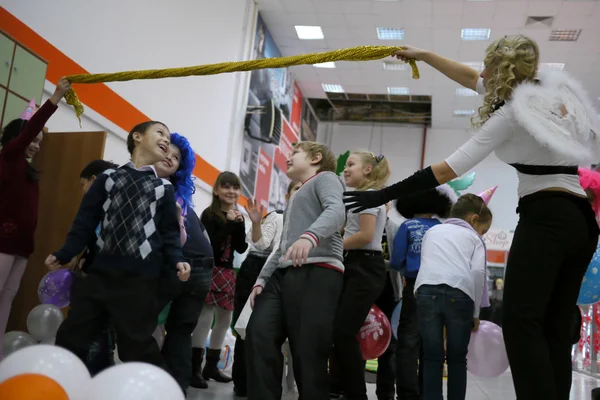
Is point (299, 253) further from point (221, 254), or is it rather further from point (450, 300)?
point (221, 254)

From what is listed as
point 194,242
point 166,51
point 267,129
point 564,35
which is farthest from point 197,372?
point 564,35

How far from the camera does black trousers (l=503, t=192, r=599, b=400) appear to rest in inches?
66.8

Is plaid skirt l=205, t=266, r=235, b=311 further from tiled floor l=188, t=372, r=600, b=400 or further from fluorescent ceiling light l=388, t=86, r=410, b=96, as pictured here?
fluorescent ceiling light l=388, t=86, r=410, b=96

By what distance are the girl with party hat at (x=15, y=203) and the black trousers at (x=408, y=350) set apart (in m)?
2.18

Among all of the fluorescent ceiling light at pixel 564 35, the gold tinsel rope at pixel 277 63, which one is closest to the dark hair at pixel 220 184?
the gold tinsel rope at pixel 277 63

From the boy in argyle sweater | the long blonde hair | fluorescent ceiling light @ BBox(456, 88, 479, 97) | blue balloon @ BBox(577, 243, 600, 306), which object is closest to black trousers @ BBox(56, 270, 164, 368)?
the boy in argyle sweater

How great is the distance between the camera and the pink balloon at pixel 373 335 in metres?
2.89

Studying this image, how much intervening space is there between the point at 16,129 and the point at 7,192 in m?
0.38

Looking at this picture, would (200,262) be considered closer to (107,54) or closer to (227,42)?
(107,54)

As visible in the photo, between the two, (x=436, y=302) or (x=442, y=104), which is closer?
(x=436, y=302)

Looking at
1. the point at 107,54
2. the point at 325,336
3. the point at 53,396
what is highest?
the point at 107,54

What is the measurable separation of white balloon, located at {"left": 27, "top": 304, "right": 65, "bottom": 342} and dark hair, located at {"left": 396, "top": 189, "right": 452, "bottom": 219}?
6.93ft

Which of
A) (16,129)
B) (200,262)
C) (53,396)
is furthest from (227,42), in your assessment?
(53,396)

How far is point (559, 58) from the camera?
10172 mm
